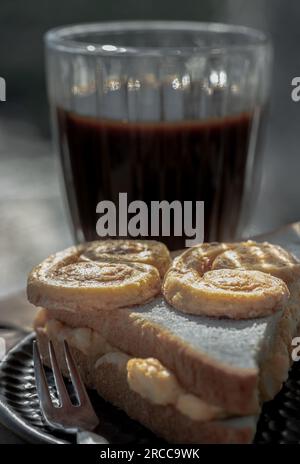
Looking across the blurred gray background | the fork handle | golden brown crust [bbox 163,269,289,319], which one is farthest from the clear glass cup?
the fork handle

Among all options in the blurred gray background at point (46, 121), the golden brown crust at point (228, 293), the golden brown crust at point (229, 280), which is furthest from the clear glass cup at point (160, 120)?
the golden brown crust at point (228, 293)

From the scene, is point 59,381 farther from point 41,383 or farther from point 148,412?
point 148,412

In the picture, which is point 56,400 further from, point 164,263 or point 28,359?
point 164,263

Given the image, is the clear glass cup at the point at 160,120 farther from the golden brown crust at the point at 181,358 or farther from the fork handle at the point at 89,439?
the fork handle at the point at 89,439

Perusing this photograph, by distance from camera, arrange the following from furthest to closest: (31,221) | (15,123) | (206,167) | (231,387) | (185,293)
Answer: (15,123), (31,221), (206,167), (185,293), (231,387)

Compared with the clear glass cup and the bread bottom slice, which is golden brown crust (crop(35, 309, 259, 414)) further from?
the clear glass cup

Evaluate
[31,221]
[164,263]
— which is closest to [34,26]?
[31,221]
